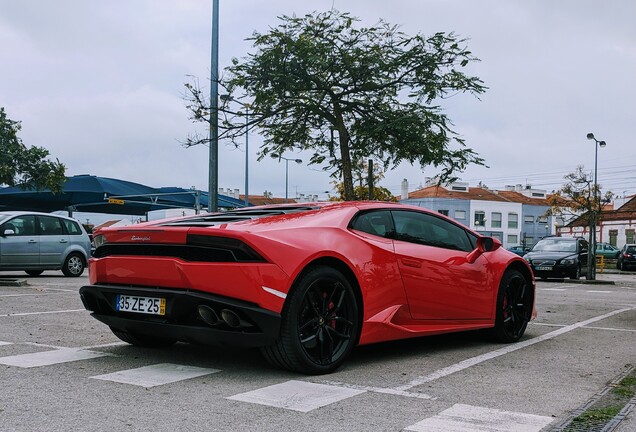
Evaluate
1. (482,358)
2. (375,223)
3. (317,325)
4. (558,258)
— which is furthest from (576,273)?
(317,325)

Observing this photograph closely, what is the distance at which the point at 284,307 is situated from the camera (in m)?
4.98

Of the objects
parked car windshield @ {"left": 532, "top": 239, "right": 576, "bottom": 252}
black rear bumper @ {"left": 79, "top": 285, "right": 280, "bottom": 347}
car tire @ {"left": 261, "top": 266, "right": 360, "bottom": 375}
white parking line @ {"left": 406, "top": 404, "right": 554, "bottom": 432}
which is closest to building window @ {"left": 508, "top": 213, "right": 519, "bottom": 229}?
parked car windshield @ {"left": 532, "top": 239, "right": 576, "bottom": 252}

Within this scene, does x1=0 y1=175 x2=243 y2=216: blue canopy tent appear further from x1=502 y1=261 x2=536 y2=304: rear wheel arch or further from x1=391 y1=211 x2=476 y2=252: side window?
x1=391 y1=211 x2=476 y2=252: side window

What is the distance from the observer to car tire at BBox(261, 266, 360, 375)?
16.3ft

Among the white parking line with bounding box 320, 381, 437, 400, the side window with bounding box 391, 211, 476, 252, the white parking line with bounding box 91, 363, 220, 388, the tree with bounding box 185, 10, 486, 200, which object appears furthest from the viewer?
the tree with bounding box 185, 10, 486, 200

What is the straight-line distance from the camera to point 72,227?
17.6 metres

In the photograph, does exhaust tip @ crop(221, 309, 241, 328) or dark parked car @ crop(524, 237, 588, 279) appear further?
dark parked car @ crop(524, 237, 588, 279)

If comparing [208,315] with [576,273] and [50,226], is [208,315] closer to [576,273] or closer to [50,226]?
[50,226]

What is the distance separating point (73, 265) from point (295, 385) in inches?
550

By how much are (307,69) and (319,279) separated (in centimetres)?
1013

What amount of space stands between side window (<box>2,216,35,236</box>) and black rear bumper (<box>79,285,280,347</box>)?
38.0ft

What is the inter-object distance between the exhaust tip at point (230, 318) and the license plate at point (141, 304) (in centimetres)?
47

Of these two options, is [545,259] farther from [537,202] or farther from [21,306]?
[537,202]

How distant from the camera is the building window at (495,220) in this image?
8031cm
